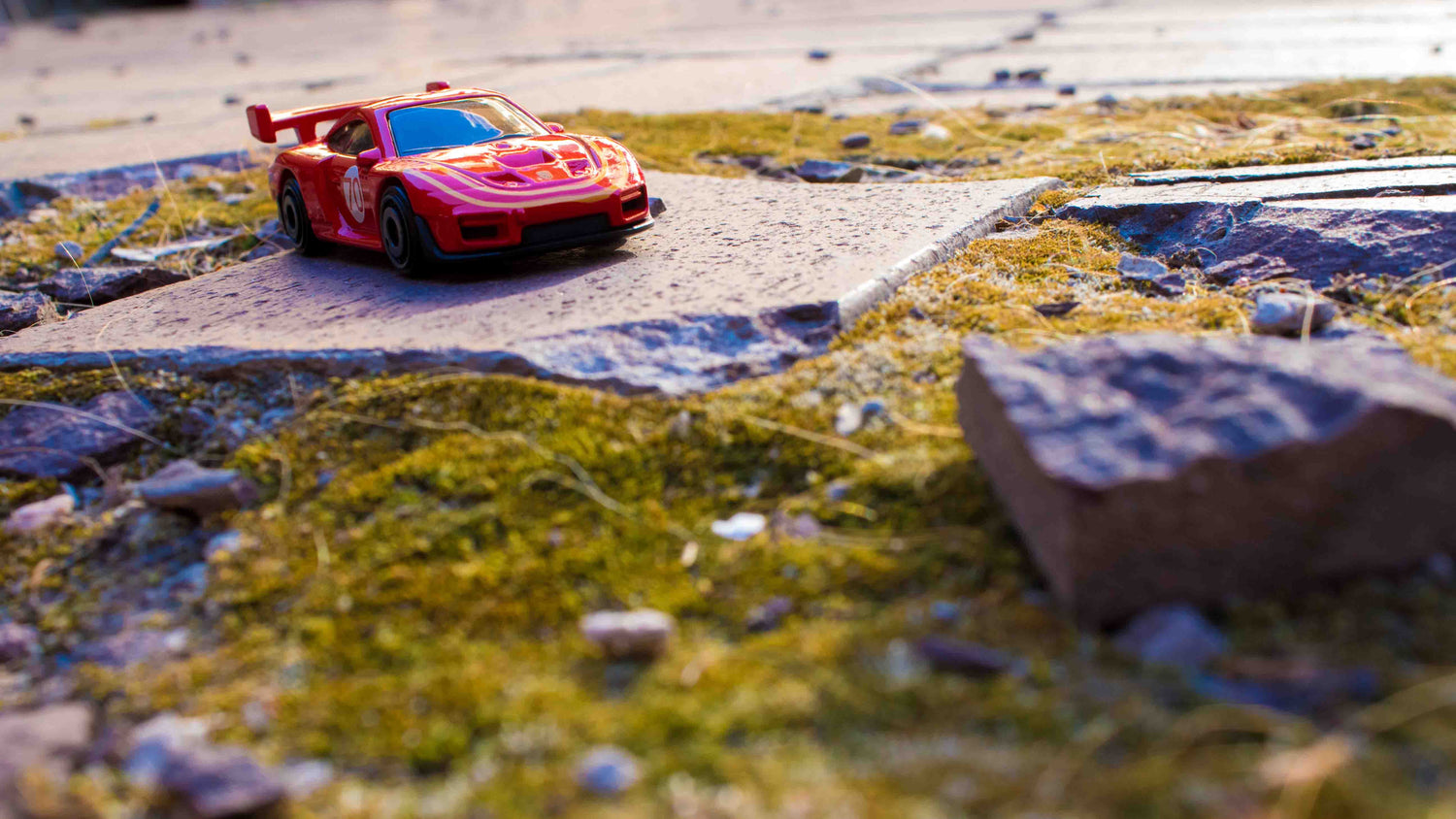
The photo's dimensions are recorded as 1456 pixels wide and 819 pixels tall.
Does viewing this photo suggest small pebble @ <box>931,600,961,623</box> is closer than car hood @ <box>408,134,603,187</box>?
Yes

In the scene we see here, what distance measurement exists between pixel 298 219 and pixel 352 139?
552 millimetres

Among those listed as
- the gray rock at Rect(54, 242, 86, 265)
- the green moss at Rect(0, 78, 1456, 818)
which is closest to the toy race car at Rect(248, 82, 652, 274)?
the green moss at Rect(0, 78, 1456, 818)

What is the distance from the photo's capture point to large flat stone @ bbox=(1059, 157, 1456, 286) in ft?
11.3

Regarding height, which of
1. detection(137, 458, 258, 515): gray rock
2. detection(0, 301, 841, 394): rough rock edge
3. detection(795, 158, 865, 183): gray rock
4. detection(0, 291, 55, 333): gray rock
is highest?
detection(795, 158, 865, 183): gray rock

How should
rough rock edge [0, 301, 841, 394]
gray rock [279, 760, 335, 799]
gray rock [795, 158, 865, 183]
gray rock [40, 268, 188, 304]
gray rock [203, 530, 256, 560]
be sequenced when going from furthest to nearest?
1. gray rock [795, 158, 865, 183]
2. gray rock [40, 268, 188, 304]
3. rough rock edge [0, 301, 841, 394]
4. gray rock [203, 530, 256, 560]
5. gray rock [279, 760, 335, 799]

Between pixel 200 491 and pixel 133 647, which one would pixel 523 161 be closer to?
pixel 200 491

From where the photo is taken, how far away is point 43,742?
1.90m

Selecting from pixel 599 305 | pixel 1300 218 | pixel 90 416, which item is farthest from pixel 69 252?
pixel 1300 218

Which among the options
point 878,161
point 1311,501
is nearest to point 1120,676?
point 1311,501

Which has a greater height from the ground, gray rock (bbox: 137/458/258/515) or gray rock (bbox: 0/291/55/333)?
gray rock (bbox: 0/291/55/333)

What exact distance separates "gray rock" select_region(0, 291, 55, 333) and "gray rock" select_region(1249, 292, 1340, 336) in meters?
4.66

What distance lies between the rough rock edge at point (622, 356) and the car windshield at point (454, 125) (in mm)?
1258

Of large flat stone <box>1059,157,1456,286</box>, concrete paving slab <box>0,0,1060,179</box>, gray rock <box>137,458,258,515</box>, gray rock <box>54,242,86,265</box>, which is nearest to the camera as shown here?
gray rock <box>137,458,258,515</box>

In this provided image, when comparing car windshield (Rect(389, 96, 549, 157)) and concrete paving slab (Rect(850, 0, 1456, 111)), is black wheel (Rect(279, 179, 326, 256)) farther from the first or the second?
concrete paving slab (Rect(850, 0, 1456, 111))
